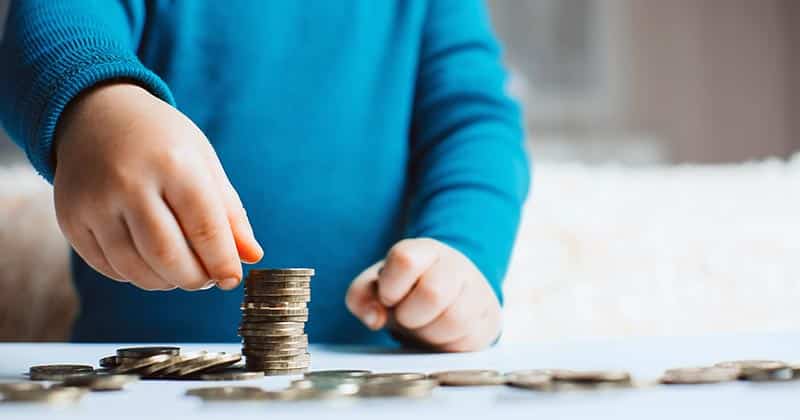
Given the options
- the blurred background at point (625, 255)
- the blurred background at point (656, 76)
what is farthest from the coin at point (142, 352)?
the blurred background at point (656, 76)

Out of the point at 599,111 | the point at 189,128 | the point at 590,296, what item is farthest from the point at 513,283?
the point at 599,111

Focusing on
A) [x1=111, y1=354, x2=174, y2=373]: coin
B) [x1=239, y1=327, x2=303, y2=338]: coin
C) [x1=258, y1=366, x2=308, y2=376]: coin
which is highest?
[x1=239, y1=327, x2=303, y2=338]: coin

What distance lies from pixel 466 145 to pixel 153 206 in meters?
0.51

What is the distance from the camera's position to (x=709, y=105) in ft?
13.0

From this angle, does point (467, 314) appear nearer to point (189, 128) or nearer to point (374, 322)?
point (374, 322)

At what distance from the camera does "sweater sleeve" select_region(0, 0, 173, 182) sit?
0.56m

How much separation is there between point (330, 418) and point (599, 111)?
3.61m

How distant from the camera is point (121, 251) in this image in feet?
1.58

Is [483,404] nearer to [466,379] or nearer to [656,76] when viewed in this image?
[466,379]

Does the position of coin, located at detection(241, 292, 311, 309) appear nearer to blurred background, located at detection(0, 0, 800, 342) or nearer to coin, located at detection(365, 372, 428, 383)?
coin, located at detection(365, 372, 428, 383)

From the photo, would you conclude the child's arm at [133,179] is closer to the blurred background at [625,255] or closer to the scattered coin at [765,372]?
the scattered coin at [765,372]

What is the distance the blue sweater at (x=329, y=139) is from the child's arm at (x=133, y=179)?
1.02 feet

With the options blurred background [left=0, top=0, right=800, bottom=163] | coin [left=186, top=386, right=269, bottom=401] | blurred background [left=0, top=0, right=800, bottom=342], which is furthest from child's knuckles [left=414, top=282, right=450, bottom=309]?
blurred background [left=0, top=0, right=800, bottom=163]

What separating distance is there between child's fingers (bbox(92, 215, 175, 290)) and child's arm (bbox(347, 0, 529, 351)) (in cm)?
23
